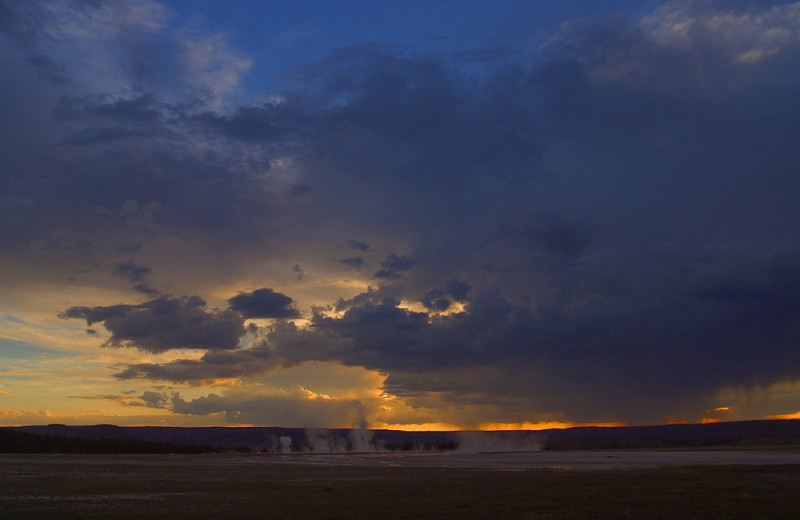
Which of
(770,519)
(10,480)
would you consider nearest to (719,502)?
(770,519)

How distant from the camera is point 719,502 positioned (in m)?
39.0

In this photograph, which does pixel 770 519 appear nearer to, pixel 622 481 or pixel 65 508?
pixel 622 481

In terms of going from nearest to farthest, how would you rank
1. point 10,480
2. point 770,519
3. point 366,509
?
point 770,519 → point 366,509 → point 10,480

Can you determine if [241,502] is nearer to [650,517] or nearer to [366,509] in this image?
[366,509]

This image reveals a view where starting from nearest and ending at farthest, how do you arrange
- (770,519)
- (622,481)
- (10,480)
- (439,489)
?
(770,519) < (439,489) < (622,481) < (10,480)

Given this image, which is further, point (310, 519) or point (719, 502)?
point (719, 502)

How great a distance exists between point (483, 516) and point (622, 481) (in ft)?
90.7

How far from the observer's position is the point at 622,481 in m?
56.9

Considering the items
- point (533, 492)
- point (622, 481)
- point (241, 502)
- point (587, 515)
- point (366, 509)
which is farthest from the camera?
point (622, 481)

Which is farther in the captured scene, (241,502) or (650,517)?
(241,502)

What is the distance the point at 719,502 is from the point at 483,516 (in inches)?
596

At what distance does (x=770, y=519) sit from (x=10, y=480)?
208 ft

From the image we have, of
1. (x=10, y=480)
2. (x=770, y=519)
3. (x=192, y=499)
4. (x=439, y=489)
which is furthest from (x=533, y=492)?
(x=10, y=480)

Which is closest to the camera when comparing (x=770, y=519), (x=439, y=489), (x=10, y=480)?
(x=770, y=519)
